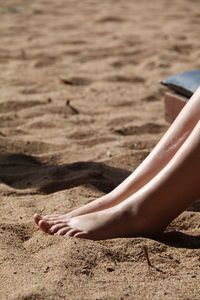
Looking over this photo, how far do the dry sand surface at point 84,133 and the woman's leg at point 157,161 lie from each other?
17 centimetres

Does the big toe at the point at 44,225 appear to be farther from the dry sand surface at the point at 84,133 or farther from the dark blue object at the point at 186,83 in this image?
the dark blue object at the point at 186,83

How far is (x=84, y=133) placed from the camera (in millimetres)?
3373

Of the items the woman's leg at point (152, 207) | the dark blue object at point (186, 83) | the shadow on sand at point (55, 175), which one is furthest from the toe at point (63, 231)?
the dark blue object at point (186, 83)

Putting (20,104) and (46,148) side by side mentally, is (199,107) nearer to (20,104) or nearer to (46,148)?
(46,148)

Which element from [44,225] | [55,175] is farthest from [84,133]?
[44,225]

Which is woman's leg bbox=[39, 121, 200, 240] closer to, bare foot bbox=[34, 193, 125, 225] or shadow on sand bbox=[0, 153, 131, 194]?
bare foot bbox=[34, 193, 125, 225]

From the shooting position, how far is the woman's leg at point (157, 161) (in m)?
2.30

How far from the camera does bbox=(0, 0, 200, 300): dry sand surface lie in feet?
6.20

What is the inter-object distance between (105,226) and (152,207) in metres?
0.18

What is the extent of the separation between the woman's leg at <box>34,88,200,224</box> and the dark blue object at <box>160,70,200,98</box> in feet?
2.14

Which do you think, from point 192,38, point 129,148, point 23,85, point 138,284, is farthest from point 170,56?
point 138,284

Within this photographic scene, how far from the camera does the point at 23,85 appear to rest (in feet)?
13.9

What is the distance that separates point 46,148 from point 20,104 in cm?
74

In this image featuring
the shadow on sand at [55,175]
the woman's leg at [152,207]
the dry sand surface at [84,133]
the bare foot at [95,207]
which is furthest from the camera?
the shadow on sand at [55,175]
